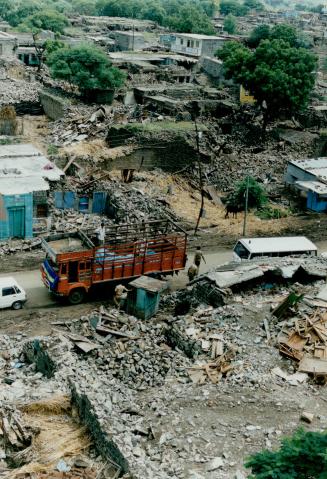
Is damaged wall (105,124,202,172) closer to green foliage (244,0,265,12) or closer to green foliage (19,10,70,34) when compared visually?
green foliage (19,10,70,34)

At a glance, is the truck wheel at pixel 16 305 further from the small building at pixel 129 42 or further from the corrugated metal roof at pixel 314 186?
the small building at pixel 129 42

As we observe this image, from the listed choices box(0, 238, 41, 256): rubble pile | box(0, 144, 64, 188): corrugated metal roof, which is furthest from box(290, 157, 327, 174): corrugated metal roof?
box(0, 238, 41, 256): rubble pile

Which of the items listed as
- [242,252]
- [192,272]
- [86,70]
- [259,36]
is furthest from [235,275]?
[259,36]

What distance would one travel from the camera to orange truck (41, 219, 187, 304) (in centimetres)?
2138

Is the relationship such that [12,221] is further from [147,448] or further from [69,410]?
[147,448]

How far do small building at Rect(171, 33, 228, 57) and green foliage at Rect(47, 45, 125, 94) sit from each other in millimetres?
25202

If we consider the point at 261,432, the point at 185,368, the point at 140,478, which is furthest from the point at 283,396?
the point at 140,478

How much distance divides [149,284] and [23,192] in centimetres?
850

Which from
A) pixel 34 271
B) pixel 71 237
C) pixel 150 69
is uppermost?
pixel 150 69

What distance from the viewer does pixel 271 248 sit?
24031mm

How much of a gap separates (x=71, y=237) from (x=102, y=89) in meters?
24.4

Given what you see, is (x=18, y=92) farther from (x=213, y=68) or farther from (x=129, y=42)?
(x=129, y=42)

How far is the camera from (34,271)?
24.2 m

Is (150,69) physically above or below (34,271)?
above
